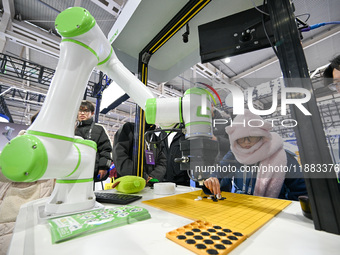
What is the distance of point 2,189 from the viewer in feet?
3.67

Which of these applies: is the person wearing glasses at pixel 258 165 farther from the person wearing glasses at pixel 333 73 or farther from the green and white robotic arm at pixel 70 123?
the green and white robotic arm at pixel 70 123

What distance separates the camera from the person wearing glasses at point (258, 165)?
1035 mm

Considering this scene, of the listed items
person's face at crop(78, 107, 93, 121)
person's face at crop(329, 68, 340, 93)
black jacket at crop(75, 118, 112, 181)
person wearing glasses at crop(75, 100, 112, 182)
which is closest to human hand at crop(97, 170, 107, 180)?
person wearing glasses at crop(75, 100, 112, 182)

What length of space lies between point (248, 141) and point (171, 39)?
969 mm

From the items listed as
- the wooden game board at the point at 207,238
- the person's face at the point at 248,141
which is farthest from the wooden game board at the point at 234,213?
the person's face at the point at 248,141

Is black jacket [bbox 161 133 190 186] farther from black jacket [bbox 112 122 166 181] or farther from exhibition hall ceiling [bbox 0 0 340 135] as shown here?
exhibition hall ceiling [bbox 0 0 340 135]

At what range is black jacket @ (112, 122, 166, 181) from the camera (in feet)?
5.09

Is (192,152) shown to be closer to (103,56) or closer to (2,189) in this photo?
(103,56)

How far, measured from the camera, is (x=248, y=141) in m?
1.23

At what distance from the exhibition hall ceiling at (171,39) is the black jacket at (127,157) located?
652 mm

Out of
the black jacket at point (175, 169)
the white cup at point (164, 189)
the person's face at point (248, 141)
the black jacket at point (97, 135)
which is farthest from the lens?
the black jacket at point (175, 169)

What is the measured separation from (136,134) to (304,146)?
104cm

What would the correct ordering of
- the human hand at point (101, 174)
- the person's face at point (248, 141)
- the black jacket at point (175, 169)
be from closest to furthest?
the person's face at point (248, 141) < the human hand at point (101, 174) < the black jacket at point (175, 169)

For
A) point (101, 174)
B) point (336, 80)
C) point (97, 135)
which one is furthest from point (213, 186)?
point (97, 135)
